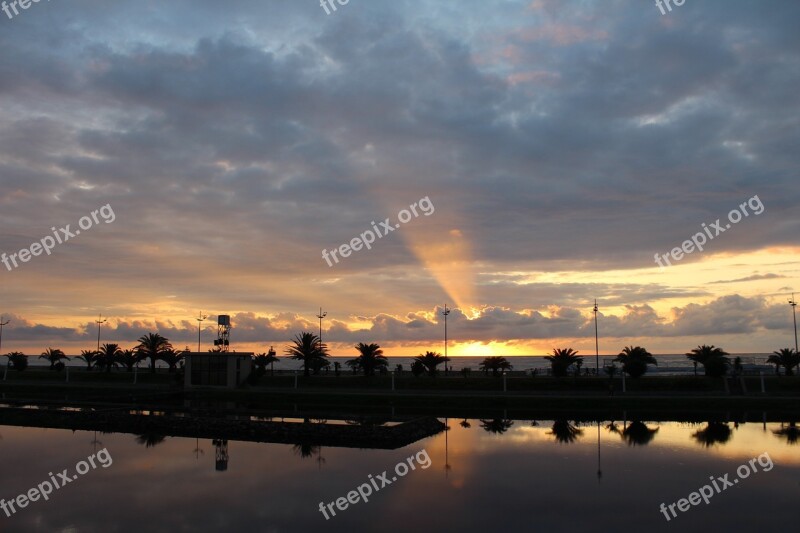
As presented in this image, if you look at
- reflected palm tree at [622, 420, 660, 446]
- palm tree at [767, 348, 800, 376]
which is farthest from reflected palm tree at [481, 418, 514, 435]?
palm tree at [767, 348, 800, 376]

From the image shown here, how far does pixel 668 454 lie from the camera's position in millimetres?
25109

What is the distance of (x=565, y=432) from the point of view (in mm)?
31359

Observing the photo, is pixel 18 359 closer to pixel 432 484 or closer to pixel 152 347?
pixel 152 347

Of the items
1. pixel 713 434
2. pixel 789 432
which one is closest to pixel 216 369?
pixel 713 434

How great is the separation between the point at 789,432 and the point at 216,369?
4398 centimetres

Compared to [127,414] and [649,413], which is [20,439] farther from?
[649,413]

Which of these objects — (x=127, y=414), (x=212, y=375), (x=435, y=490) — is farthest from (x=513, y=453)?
(x=212, y=375)

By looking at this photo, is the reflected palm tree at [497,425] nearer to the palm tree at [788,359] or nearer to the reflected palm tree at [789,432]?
the reflected palm tree at [789,432]

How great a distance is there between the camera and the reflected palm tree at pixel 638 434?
2805 centimetres

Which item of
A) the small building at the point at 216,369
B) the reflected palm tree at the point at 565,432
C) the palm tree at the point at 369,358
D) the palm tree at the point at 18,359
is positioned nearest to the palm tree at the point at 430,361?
the palm tree at the point at 369,358

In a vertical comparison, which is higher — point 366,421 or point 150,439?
point 366,421

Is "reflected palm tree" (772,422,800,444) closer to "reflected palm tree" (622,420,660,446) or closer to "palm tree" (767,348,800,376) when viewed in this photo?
"reflected palm tree" (622,420,660,446)

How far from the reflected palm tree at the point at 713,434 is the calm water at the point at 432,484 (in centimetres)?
8

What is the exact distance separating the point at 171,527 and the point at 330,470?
7552 millimetres
